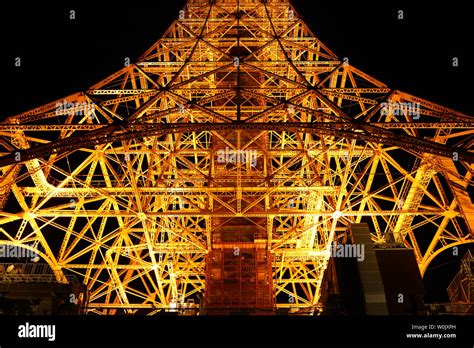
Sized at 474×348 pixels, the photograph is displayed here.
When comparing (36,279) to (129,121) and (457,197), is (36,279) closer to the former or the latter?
(129,121)

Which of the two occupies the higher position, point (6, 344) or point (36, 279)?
point (36, 279)

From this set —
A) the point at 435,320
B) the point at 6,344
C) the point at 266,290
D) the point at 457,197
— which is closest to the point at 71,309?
the point at 6,344

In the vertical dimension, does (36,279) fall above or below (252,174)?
below

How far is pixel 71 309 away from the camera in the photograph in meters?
17.7

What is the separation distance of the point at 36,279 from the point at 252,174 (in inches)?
433

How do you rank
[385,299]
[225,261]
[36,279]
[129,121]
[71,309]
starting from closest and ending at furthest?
1. [385,299]
2. [71,309]
3. [129,121]
4. [36,279]
5. [225,261]

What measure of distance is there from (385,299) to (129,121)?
10.3m

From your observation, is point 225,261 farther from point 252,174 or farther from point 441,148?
point 441,148

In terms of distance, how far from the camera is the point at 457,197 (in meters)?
20.7

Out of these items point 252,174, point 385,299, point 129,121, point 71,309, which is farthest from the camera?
point 252,174

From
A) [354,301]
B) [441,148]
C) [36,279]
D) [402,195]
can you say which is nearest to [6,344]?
[36,279]

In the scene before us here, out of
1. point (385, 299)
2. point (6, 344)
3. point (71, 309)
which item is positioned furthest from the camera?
point (71, 309)

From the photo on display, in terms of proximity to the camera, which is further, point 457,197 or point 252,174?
point 252,174

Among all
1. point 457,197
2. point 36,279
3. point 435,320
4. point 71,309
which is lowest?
point 435,320
